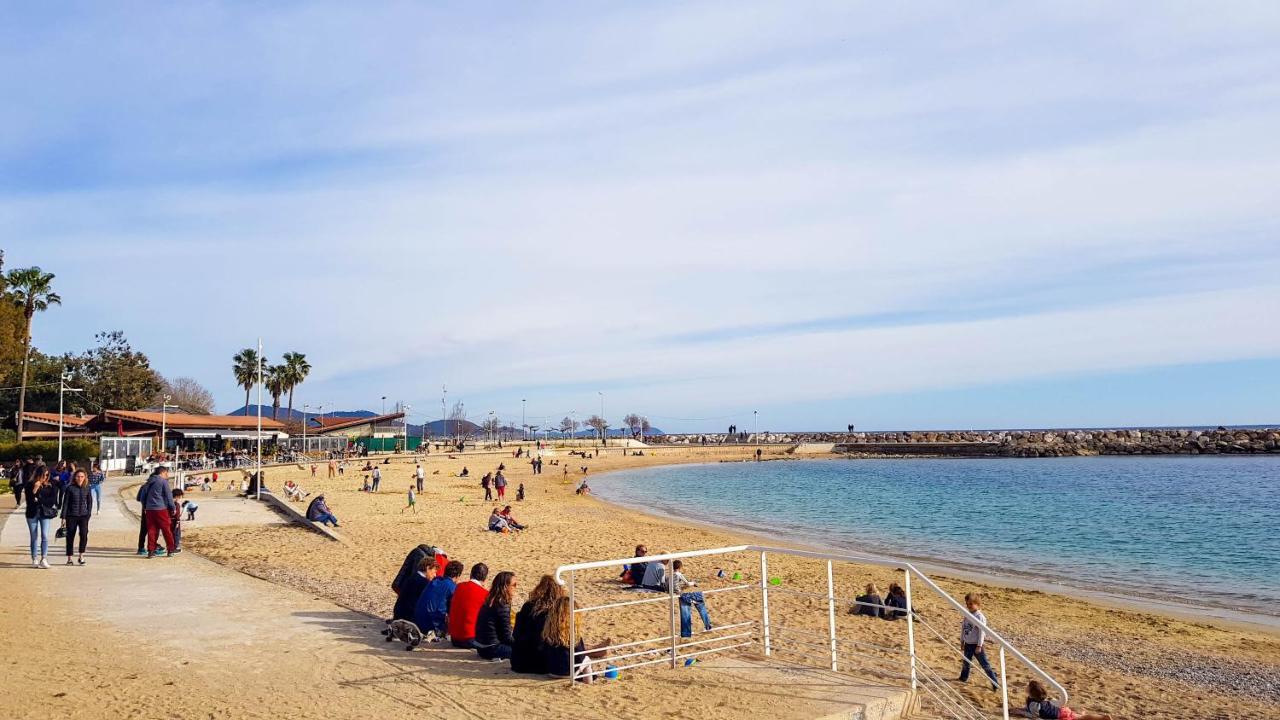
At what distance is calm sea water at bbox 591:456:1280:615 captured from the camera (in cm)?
2056

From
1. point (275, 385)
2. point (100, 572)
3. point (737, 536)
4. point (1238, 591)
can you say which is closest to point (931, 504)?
point (737, 536)

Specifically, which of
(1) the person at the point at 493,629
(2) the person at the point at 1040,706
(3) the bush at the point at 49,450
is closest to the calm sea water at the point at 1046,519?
(2) the person at the point at 1040,706

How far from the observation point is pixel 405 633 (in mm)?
8539

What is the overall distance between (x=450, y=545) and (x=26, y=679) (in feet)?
39.5

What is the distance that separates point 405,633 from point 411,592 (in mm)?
547

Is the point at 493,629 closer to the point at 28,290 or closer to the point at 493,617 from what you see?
the point at 493,617

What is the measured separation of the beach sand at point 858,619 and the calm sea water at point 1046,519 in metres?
4.34

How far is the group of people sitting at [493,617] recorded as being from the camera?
7.33 metres

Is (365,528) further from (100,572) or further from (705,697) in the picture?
(705,697)

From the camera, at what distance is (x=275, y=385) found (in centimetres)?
8869

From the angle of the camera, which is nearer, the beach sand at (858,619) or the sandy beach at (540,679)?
the sandy beach at (540,679)

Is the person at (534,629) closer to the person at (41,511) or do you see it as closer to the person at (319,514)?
the person at (41,511)

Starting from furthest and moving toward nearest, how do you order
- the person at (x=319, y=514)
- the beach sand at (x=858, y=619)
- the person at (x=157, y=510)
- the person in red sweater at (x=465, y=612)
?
the person at (x=319, y=514) < the person at (x=157, y=510) < the beach sand at (x=858, y=619) < the person in red sweater at (x=465, y=612)

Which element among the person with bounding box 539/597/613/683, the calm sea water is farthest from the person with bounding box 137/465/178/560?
the calm sea water
